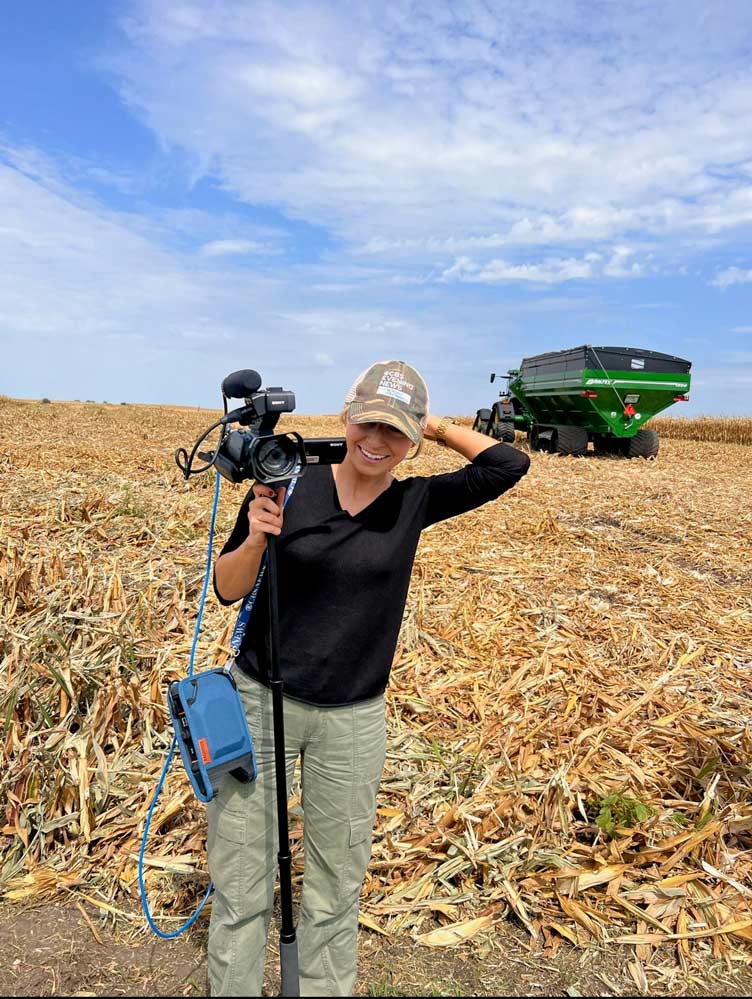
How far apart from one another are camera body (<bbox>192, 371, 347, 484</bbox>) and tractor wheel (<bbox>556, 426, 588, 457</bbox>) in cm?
1618

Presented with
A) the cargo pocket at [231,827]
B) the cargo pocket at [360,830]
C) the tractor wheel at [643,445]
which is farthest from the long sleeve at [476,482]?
the tractor wheel at [643,445]

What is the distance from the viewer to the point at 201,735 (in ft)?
7.45

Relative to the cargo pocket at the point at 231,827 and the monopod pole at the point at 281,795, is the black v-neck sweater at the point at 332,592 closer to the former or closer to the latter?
the monopod pole at the point at 281,795

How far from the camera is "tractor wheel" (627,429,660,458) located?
17.5 metres

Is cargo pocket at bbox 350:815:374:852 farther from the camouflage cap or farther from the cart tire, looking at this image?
the cart tire

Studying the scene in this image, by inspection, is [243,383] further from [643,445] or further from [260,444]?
[643,445]

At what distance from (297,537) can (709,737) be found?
299 cm

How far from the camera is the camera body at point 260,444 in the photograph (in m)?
2.15

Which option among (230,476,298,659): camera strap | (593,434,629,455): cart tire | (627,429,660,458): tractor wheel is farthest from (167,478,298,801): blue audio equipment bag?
(593,434,629,455): cart tire

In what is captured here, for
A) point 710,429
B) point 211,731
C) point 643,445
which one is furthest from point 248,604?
point 710,429

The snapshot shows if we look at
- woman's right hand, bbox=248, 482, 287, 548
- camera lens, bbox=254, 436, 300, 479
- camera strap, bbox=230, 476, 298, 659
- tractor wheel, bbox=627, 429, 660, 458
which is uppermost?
tractor wheel, bbox=627, 429, 660, 458

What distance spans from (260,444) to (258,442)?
0.05 feet

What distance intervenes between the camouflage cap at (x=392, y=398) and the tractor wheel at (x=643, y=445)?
16.5 m

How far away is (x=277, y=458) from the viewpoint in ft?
7.25
